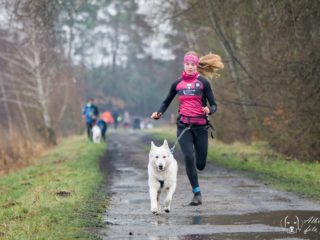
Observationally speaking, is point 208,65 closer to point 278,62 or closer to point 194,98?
point 194,98

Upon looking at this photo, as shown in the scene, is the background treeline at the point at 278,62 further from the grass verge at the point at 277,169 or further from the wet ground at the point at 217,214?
the wet ground at the point at 217,214

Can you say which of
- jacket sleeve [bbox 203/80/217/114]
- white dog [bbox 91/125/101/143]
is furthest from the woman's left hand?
white dog [bbox 91/125/101/143]

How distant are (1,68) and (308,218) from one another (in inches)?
1329

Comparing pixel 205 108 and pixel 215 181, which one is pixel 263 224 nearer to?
pixel 205 108

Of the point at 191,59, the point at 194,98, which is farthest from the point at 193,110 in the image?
the point at 191,59

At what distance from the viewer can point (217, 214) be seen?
971 cm

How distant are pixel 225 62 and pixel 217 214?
16.3 m

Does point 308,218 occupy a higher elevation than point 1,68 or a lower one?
lower

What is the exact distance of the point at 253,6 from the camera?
1939 centimetres

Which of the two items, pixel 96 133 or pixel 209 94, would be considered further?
pixel 96 133

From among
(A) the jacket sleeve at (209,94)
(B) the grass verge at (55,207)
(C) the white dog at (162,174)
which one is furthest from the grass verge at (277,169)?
(B) the grass verge at (55,207)

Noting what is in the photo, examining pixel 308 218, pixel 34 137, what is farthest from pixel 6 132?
pixel 308 218

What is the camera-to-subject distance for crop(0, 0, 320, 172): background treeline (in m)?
16.8

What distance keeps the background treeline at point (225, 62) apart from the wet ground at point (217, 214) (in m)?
4.07
